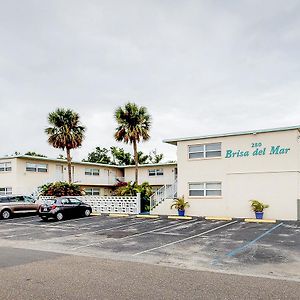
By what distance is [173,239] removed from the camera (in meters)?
13.5

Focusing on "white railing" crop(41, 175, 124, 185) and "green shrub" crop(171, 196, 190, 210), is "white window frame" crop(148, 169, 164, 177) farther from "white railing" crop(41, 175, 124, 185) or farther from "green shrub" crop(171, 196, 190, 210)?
"green shrub" crop(171, 196, 190, 210)

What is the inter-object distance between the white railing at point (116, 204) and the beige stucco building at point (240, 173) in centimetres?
216

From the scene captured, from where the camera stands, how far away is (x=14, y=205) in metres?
25.0

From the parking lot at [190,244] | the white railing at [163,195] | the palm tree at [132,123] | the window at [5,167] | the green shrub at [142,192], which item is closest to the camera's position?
the parking lot at [190,244]

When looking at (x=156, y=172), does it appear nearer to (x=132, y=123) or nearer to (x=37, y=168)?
(x=132, y=123)

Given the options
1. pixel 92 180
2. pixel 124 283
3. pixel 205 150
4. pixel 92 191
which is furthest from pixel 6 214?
pixel 124 283

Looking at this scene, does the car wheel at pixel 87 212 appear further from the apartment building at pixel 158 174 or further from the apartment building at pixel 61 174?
the apartment building at pixel 158 174

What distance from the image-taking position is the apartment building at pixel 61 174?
32.9 meters

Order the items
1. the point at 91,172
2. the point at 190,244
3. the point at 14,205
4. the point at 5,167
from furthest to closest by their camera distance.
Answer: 1. the point at 91,172
2. the point at 5,167
3. the point at 14,205
4. the point at 190,244

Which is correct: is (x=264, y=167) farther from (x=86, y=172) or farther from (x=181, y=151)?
(x=86, y=172)

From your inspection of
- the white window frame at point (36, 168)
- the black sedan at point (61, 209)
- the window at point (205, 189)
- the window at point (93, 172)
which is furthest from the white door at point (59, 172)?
the window at point (205, 189)

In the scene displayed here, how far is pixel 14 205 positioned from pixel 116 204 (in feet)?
24.7

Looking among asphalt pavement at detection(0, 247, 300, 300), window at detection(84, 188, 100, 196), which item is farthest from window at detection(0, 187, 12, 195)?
asphalt pavement at detection(0, 247, 300, 300)

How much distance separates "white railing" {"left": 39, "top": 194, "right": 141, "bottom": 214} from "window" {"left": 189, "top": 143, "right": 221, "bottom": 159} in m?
5.56
